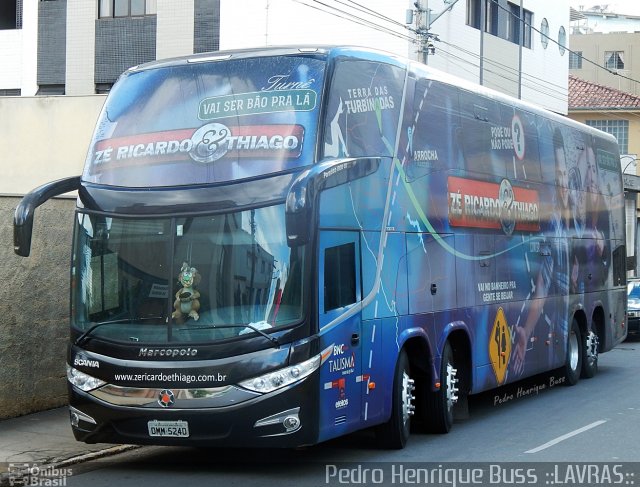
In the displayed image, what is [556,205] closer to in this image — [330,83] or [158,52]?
[330,83]

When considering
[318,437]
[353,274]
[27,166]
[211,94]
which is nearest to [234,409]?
[318,437]

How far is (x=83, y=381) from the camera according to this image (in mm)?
10164

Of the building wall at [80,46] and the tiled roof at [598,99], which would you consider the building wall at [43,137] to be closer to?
the building wall at [80,46]

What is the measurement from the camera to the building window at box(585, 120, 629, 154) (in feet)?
169

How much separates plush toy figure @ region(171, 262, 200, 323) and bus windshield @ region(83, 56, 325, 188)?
88 cm

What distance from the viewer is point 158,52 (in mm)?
30734

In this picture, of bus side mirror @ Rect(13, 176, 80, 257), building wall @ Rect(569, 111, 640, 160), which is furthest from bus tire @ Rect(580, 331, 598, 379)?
building wall @ Rect(569, 111, 640, 160)

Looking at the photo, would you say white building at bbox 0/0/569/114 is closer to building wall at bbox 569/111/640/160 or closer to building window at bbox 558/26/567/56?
building window at bbox 558/26/567/56

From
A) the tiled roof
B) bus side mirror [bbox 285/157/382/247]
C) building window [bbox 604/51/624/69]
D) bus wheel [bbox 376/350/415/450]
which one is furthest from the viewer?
building window [bbox 604/51/624/69]

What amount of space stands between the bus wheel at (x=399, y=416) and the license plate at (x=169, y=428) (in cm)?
251

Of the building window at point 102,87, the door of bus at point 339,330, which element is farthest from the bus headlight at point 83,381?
the building window at point 102,87

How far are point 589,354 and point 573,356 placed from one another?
33.8 inches

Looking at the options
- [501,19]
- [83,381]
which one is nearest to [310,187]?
[83,381]

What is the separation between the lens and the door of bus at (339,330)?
9883 millimetres
